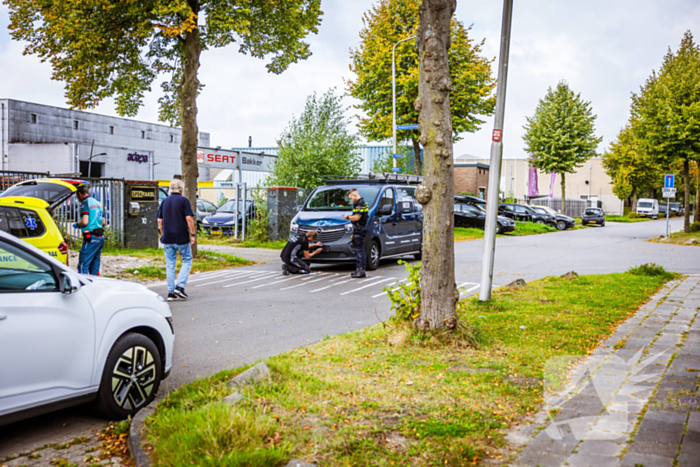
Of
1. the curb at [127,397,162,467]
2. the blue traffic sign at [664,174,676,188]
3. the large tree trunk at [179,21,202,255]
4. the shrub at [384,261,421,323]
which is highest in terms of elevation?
the large tree trunk at [179,21,202,255]

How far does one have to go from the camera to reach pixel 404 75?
30.2 metres

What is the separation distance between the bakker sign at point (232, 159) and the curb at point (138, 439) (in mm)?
16661

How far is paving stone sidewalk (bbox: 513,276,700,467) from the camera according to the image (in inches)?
134

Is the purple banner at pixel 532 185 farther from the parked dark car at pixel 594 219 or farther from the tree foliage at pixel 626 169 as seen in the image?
the parked dark car at pixel 594 219

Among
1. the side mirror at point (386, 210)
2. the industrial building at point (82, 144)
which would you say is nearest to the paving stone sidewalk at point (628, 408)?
the side mirror at point (386, 210)

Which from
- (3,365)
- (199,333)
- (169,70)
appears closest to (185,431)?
(3,365)

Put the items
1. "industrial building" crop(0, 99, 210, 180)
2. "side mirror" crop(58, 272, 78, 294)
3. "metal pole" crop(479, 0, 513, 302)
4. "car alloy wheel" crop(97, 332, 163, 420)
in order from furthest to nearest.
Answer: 1. "industrial building" crop(0, 99, 210, 180)
2. "metal pole" crop(479, 0, 513, 302)
3. "car alloy wheel" crop(97, 332, 163, 420)
4. "side mirror" crop(58, 272, 78, 294)

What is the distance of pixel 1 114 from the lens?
1890 inches

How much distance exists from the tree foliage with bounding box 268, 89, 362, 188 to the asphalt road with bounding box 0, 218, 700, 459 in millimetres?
7733

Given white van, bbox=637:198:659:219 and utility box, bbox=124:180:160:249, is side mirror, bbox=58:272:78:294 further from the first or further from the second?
white van, bbox=637:198:659:219

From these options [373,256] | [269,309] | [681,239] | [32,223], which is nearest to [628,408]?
[269,309]

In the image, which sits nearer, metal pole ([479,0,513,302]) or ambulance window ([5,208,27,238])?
ambulance window ([5,208,27,238])

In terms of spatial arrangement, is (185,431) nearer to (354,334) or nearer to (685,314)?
(354,334)

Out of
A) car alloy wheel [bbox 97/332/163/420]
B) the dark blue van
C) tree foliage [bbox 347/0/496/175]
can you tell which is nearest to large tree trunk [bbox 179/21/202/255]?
the dark blue van
